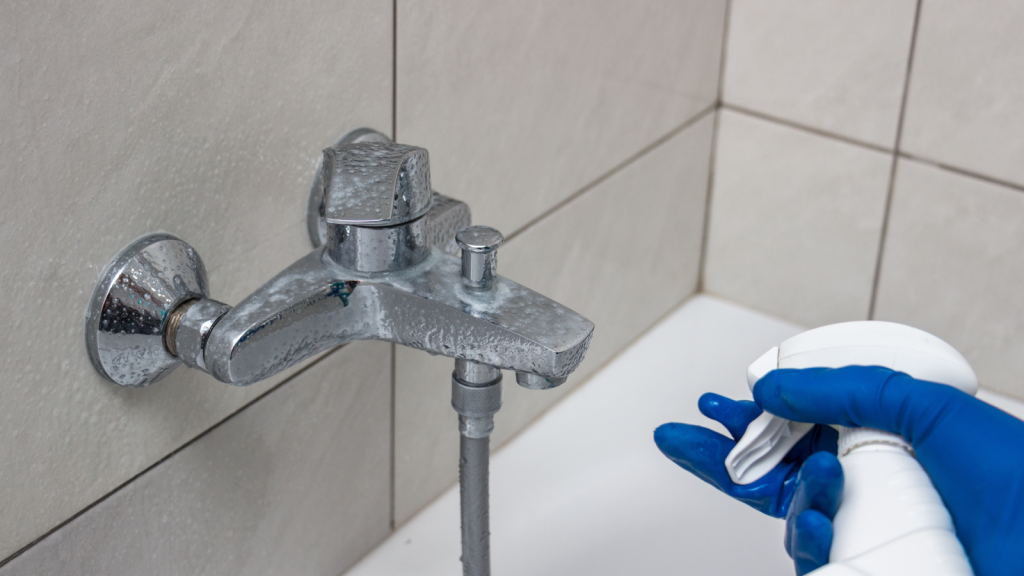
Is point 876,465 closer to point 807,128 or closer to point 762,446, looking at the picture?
point 762,446

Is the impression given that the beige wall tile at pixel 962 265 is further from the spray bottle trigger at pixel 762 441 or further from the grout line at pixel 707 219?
the spray bottle trigger at pixel 762 441

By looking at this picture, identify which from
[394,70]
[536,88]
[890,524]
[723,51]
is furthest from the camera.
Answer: [723,51]

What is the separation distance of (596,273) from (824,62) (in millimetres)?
245

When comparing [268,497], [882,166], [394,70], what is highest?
[394,70]

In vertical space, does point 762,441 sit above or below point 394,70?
below

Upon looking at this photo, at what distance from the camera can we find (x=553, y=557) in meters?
0.64

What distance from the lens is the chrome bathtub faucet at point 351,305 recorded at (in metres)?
0.40

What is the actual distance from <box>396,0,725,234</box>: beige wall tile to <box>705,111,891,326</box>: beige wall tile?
0.30 feet

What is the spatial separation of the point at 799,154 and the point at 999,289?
0.18 metres

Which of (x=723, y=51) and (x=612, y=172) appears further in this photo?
(x=723, y=51)

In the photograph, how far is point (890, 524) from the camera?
380 mm

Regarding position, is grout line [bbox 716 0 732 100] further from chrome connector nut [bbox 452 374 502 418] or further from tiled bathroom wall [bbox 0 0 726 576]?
chrome connector nut [bbox 452 374 502 418]

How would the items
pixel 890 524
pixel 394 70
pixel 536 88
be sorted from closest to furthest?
pixel 890 524
pixel 394 70
pixel 536 88

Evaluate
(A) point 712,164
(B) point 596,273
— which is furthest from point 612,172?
(A) point 712,164
